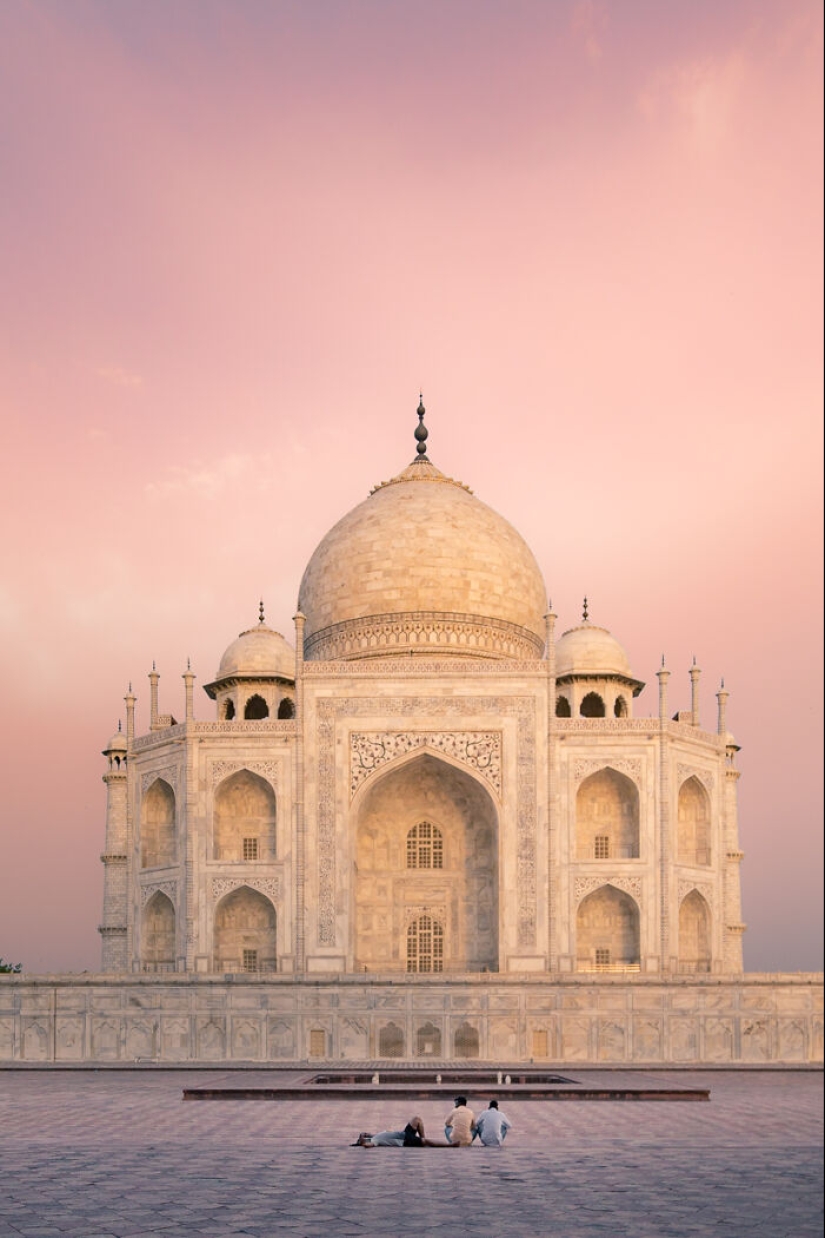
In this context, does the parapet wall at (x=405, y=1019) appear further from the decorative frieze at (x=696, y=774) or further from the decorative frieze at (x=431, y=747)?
the decorative frieze at (x=696, y=774)

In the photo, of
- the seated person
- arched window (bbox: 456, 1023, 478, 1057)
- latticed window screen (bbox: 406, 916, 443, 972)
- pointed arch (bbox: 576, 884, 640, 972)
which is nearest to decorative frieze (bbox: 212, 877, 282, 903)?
latticed window screen (bbox: 406, 916, 443, 972)

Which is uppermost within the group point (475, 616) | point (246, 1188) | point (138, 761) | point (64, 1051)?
point (475, 616)

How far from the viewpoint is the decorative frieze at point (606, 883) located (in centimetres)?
3102

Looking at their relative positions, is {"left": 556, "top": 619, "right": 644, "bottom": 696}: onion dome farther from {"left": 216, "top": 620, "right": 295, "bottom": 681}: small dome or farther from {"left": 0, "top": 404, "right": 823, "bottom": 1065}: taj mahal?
{"left": 216, "top": 620, "right": 295, "bottom": 681}: small dome

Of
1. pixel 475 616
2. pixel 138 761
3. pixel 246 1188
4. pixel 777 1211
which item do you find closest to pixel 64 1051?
pixel 138 761

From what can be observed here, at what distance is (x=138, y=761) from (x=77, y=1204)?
2451cm

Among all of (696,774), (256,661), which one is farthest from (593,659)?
(256,661)

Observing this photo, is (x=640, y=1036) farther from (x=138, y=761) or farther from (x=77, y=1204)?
(x=77, y=1204)

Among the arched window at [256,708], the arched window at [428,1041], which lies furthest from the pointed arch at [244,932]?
the arched window at [428,1041]

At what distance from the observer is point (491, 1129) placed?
12.4 metres

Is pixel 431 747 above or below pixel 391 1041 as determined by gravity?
above

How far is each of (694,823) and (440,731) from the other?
6.59 metres

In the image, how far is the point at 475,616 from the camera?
35.8 metres

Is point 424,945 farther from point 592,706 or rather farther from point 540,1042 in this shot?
point 592,706
